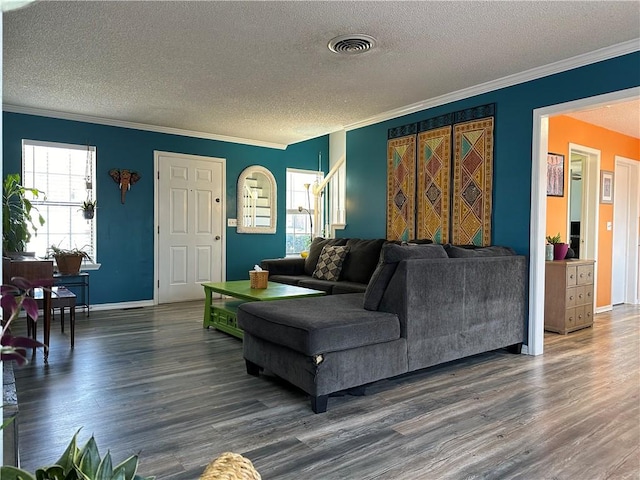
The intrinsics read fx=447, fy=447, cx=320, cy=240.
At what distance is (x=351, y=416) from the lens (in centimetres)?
252

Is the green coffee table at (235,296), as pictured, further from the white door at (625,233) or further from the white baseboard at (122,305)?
the white door at (625,233)

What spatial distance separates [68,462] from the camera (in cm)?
82

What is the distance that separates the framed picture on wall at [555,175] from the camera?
16.3 ft

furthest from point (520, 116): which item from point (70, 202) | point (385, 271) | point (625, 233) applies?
point (70, 202)

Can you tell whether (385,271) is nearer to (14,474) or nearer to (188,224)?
(14,474)

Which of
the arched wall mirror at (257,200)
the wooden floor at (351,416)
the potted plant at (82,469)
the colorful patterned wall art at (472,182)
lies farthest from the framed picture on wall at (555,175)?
the potted plant at (82,469)

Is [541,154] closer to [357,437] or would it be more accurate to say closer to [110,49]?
[357,437]

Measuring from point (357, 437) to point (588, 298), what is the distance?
3.76 meters

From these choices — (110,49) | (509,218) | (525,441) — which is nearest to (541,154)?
(509,218)

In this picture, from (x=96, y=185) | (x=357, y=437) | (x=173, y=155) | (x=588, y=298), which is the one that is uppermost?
(x=173, y=155)

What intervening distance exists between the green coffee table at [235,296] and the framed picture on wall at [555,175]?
2.89m

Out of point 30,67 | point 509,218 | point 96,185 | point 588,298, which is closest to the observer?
point 30,67

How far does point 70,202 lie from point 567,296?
5779 millimetres

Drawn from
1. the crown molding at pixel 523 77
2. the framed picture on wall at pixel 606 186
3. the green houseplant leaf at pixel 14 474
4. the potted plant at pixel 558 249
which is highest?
the crown molding at pixel 523 77
